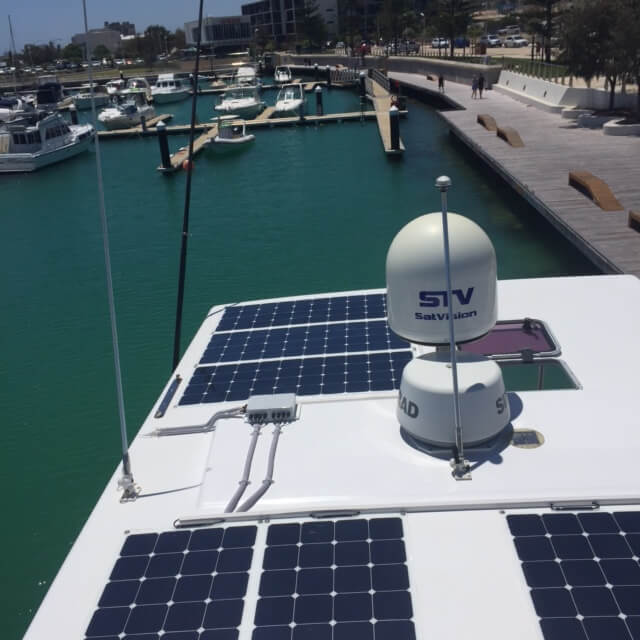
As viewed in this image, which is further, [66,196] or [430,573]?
[66,196]

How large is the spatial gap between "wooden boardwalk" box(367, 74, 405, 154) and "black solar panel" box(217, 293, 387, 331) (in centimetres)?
3047

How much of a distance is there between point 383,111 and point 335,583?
171 feet

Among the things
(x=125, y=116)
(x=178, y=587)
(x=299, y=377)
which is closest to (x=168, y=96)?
(x=125, y=116)

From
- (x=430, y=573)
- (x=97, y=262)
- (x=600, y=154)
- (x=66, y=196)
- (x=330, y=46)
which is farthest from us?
(x=330, y=46)

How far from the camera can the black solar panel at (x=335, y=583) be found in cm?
455

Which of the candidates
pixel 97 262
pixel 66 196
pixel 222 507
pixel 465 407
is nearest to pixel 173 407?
pixel 222 507

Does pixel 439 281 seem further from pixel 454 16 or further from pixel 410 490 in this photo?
pixel 454 16

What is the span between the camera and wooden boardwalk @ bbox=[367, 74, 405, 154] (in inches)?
1606

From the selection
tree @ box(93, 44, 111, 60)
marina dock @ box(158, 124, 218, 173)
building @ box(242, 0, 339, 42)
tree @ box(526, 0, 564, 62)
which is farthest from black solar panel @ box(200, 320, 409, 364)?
building @ box(242, 0, 339, 42)

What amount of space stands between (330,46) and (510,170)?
13580 centimetres

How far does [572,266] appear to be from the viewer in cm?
2061

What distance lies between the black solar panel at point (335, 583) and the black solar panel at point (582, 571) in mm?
932

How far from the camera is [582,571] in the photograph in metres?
4.80

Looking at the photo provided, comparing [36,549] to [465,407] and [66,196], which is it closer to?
[465,407]
